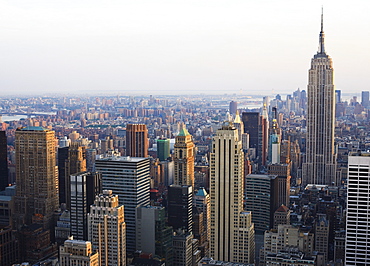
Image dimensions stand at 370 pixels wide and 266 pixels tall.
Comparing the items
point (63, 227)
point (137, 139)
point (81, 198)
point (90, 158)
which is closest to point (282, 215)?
point (81, 198)

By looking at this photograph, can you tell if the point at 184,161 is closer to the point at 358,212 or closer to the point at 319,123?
the point at 358,212

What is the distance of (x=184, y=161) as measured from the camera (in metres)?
16.5

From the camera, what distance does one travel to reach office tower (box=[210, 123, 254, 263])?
11461 mm

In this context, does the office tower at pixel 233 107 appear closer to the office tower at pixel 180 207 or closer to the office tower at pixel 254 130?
the office tower at pixel 180 207

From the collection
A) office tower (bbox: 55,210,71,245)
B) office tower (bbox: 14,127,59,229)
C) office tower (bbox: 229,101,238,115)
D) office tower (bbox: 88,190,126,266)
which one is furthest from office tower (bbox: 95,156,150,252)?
office tower (bbox: 229,101,238,115)

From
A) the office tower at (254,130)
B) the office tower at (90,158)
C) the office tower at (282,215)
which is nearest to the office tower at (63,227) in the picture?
the office tower at (90,158)

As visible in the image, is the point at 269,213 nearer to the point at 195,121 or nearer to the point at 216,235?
the point at 216,235

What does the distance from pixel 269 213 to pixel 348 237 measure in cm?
398

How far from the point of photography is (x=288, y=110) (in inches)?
868

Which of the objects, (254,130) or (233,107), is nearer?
(233,107)

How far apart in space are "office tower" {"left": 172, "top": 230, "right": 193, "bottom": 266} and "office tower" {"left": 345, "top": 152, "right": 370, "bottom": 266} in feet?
12.5

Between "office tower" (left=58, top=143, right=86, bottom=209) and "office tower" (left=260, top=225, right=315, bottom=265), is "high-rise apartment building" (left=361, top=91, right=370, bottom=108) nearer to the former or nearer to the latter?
"office tower" (left=260, top=225, right=315, bottom=265)

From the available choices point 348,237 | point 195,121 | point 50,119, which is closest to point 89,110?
point 50,119

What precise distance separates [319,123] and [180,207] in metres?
12.0
